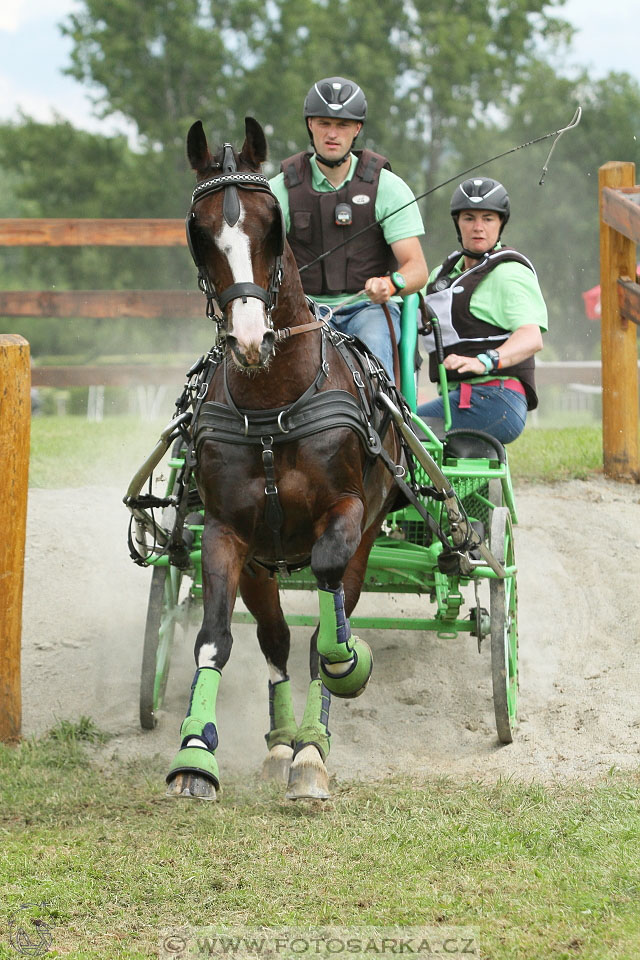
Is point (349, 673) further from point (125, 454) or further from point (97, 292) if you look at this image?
point (97, 292)

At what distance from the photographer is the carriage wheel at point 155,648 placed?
5141mm

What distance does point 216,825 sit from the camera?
3.97 meters

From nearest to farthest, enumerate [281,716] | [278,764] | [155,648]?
1. [278,764]
2. [281,716]
3. [155,648]

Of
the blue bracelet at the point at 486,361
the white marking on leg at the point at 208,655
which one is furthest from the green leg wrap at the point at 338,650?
the blue bracelet at the point at 486,361

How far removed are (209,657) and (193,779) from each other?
0.43m

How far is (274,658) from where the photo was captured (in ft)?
15.8

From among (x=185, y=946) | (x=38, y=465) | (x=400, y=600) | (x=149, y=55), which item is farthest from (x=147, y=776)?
(x=149, y=55)

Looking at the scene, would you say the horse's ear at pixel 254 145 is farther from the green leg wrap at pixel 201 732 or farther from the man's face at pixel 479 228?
the man's face at pixel 479 228

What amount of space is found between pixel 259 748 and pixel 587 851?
79.0 inches

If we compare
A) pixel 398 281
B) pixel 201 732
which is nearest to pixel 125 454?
pixel 398 281

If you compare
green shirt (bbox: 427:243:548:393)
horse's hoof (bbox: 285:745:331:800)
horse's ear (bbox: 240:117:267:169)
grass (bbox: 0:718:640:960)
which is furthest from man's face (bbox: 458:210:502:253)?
horse's hoof (bbox: 285:745:331:800)

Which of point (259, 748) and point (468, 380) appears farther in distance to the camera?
point (468, 380)

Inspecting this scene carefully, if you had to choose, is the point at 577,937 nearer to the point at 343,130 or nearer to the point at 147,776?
the point at 147,776

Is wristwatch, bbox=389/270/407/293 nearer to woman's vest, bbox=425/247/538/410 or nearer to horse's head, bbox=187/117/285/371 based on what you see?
horse's head, bbox=187/117/285/371
